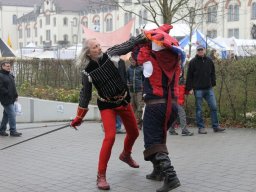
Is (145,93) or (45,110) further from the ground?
(145,93)

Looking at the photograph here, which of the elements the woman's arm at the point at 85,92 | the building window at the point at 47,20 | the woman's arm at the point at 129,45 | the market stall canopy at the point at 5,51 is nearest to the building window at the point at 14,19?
the building window at the point at 47,20

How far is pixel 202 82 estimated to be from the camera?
1027 cm

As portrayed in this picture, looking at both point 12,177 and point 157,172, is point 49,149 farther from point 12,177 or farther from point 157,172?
point 157,172

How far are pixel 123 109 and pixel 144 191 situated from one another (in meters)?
1.09

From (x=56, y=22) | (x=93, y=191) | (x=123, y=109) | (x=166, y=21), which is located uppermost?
(x=56, y=22)

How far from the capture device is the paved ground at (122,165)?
20.4ft

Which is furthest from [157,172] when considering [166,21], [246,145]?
[166,21]

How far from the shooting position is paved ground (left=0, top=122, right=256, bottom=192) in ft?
20.4

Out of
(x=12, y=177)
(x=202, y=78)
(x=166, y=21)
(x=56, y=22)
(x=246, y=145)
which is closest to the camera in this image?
(x=12, y=177)

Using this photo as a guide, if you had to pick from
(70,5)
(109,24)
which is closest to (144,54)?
(109,24)

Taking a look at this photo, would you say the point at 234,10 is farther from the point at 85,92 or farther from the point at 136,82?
the point at 85,92

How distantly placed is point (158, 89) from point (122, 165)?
6.09ft

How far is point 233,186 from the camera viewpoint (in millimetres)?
6004

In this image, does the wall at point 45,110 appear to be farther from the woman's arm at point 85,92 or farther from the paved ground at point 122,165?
the woman's arm at point 85,92
